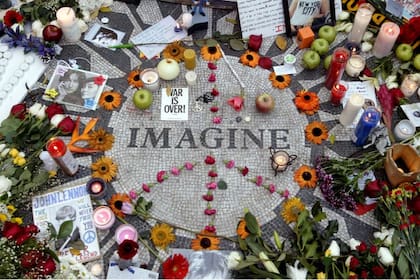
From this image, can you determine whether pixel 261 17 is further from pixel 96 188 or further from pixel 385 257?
pixel 385 257

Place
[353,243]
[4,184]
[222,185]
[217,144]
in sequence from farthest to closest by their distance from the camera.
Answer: [217,144]
[222,185]
[4,184]
[353,243]

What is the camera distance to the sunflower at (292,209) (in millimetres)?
1892

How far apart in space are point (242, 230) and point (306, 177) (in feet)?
1.17

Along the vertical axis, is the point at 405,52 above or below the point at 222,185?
above

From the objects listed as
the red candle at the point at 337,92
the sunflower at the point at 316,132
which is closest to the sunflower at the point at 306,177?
the sunflower at the point at 316,132

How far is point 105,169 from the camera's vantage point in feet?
6.53

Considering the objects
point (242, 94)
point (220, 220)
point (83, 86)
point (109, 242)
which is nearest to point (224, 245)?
point (220, 220)

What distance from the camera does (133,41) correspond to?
234cm

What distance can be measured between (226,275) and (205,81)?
912mm

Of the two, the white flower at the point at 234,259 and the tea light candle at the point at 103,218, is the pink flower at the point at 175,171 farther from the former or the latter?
the white flower at the point at 234,259

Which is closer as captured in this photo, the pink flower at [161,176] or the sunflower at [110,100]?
the pink flower at [161,176]

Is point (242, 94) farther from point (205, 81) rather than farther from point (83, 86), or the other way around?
point (83, 86)

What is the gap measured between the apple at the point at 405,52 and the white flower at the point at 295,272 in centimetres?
116

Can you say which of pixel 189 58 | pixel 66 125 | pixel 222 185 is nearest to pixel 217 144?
pixel 222 185
